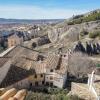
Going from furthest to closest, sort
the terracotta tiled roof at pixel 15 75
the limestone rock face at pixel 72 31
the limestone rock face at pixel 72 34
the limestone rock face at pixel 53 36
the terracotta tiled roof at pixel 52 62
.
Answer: the limestone rock face at pixel 53 36 → the limestone rock face at pixel 72 31 → the limestone rock face at pixel 72 34 → the terracotta tiled roof at pixel 52 62 → the terracotta tiled roof at pixel 15 75

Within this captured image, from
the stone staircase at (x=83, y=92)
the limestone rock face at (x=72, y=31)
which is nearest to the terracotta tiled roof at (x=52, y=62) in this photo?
the stone staircase at (x=83, y=92)

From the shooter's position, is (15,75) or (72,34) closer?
(15,75)

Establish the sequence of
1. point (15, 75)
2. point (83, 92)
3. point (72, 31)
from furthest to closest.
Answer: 1. point (72, 31)
2. point (15, 75)
3. point (83, 92)

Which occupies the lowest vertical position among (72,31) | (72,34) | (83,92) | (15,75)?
(72,34)

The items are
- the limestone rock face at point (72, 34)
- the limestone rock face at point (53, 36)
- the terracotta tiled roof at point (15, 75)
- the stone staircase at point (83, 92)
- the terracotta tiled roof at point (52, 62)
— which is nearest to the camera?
the stone staircase at point (83, 92)

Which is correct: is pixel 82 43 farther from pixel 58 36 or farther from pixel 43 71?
pixel 43 71

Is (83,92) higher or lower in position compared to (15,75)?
higher

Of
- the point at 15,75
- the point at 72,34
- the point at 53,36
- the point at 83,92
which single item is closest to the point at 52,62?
the point at 15,75

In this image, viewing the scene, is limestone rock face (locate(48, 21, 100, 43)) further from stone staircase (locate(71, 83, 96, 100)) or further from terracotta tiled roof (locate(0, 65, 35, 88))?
stone staircase (locate(71, 83, 96, 100))

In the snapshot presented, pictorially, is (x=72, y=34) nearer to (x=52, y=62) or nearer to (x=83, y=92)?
(x=52, y=62)

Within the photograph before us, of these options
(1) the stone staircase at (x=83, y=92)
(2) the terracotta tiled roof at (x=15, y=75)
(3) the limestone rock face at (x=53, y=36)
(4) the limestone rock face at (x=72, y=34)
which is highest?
(1) the stone staircase at (x=83, y=92)

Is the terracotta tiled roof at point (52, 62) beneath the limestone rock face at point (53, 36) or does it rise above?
above

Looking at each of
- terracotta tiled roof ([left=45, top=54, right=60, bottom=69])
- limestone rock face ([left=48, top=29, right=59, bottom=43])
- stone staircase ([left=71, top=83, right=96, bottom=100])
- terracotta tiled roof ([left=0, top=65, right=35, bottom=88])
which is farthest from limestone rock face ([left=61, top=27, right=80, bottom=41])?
stone staircase ([left=71, top=83, right=96, bottom=100])

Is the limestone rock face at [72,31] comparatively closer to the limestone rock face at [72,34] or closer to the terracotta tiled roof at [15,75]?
the limestone rock face at [72,34]
